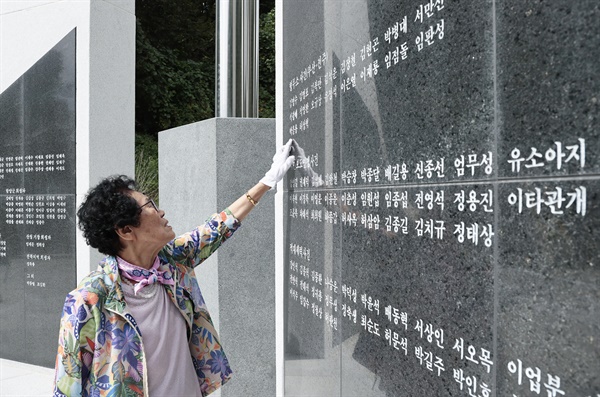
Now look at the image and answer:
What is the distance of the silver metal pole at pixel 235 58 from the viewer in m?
5.11

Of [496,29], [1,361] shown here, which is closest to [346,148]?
[496,29]

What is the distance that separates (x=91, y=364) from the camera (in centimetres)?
231

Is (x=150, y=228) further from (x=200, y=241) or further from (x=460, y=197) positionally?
(x=460, y=197)

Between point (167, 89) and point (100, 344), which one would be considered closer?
point (100, 344)

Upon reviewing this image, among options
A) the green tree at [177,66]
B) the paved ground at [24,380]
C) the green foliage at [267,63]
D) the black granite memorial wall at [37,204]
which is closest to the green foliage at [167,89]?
the green tree at [177,66]

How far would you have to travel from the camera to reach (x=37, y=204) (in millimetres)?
6500

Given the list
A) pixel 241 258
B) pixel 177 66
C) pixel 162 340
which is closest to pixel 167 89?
pixel 177 66

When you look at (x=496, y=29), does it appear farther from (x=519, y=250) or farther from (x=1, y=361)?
(x=1, y=361)

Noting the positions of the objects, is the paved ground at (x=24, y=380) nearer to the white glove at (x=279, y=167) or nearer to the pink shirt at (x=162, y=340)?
the white glove at (x=279, y=167)

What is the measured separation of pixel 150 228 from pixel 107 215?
0.55 ft

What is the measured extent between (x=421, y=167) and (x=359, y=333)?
2.86ft

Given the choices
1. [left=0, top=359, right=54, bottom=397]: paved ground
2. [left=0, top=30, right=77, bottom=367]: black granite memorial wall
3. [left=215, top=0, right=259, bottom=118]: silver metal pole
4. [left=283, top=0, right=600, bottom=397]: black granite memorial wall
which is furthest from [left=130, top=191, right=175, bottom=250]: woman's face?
[left=0, top=30, right=77, bottom=367]: black granite memorial wall

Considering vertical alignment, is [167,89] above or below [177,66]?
below

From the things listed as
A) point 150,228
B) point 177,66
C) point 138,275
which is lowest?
point 138,275
